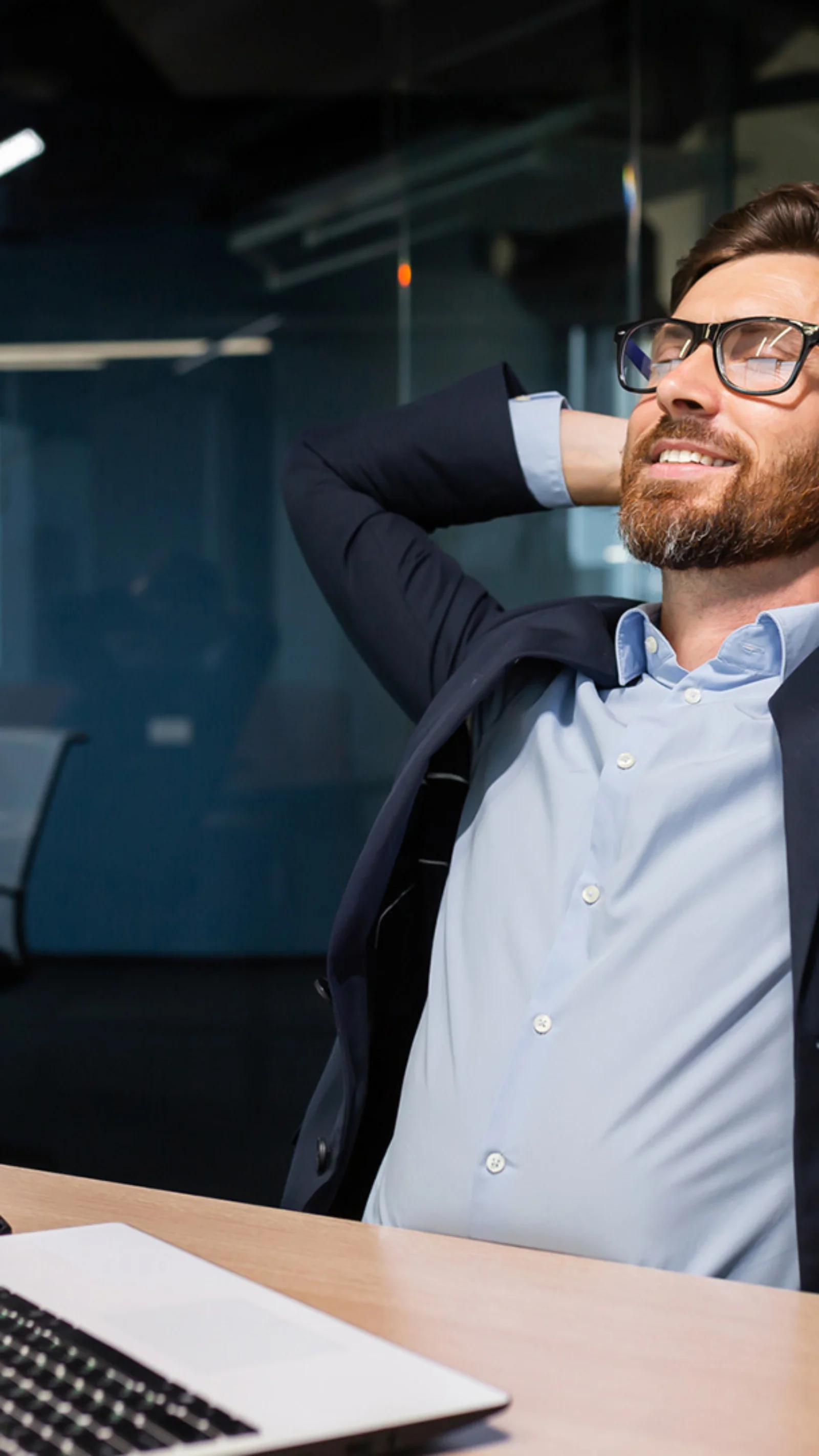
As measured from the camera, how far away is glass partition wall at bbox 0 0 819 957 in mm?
3371

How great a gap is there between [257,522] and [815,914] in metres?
2.44

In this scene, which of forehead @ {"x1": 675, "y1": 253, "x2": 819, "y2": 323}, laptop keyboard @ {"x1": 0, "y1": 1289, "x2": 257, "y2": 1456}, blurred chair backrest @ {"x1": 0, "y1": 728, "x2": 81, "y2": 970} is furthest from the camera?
blurred chair backrest @ {"x1": 0, "y1": 728, "x2": 81, "y2": 970}

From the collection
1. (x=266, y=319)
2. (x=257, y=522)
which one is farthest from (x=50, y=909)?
(x=266, y=319)

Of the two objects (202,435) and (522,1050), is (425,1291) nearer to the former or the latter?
(522,1050)

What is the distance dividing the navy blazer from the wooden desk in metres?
0.29

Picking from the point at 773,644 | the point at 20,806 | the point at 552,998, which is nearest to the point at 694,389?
the point at 773,644

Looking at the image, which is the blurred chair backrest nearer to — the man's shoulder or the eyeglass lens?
the man's shoulder

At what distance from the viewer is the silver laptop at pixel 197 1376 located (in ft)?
2.06

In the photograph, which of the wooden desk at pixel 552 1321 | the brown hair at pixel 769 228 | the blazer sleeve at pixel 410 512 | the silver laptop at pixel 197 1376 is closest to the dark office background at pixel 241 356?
the blazer sleeve at pixel 410 512

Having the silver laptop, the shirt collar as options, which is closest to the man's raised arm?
the shirt collar

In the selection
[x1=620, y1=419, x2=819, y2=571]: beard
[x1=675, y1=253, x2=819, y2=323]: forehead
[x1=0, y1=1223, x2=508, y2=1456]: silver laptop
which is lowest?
[x1=0, y1=1223, x2=508, y2=1456]: silver laptop

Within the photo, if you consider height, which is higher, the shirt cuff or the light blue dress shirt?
the shirt cuff

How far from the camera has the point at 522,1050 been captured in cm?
122

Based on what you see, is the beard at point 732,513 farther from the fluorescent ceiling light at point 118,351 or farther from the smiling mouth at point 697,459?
the fluorescent ceiling light at point 118,351
